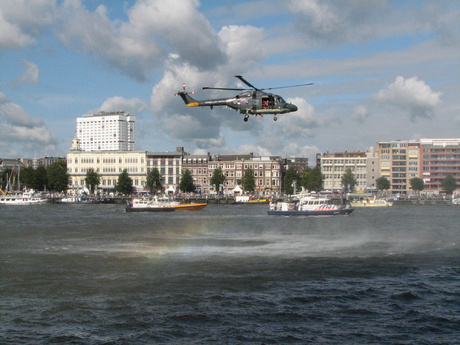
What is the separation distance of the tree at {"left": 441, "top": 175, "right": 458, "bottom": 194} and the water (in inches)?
5245

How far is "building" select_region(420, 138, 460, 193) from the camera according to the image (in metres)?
192

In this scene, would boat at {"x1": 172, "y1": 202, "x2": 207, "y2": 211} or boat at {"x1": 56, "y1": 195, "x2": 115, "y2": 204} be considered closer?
boat at {"x1": 172, "y1": 202, "x2": 207, "y2": 211}

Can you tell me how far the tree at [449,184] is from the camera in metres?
181

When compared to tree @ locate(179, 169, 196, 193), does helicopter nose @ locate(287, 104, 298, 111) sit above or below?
above

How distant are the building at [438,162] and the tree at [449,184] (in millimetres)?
9591

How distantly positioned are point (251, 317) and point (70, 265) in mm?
19361

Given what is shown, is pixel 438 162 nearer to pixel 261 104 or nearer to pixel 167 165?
pixel 167 165

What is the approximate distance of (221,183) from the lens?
175 meters

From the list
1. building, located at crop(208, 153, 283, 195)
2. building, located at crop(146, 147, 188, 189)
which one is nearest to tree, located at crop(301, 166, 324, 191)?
building, located at crop(208, 153, 283, 195)

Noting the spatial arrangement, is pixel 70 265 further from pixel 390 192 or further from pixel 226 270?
pixel 390 192

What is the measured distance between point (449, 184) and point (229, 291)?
16590cm

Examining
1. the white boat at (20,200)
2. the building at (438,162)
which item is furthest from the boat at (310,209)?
the building at (438,162)

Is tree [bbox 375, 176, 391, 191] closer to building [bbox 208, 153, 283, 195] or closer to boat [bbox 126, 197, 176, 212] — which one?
building [bbox 208, 153, 283, 195]

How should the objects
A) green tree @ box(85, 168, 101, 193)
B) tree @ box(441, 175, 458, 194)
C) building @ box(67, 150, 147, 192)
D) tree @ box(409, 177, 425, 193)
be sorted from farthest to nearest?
building @ box(67, 150, 147, 192) → tree @ box(409, 177, 425, 193) → tree @ box(441, 175, 458, 194) → green tree @ box(85, 168, 101, 193)
